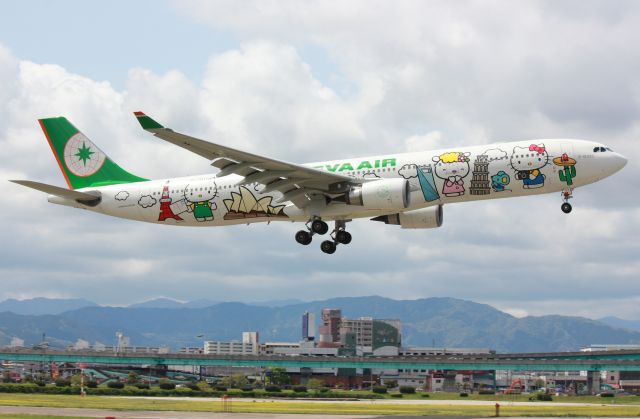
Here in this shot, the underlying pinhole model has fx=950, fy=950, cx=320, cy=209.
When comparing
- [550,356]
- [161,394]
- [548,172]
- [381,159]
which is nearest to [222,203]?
[381,159]

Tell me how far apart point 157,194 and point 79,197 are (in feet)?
16.5

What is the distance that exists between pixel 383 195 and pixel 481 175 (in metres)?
5.16

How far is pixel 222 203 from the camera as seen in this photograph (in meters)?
54.6

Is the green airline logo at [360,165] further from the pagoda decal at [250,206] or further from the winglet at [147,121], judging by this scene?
the winglet at [147,121]

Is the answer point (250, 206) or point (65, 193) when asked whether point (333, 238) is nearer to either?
point (250, 206)

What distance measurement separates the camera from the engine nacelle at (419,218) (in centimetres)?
5516

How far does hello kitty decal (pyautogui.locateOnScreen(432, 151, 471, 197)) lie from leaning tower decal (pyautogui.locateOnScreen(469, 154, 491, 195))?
0.44 m

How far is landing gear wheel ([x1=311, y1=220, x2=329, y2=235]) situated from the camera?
5397 centimetres

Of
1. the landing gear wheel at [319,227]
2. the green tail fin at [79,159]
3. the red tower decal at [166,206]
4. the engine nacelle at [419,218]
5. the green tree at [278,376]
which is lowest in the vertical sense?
the green tree at [278,376]

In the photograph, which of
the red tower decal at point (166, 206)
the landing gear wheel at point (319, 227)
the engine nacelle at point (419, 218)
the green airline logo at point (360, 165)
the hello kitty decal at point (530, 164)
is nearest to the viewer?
the hello kitty decal at point (530, 164)

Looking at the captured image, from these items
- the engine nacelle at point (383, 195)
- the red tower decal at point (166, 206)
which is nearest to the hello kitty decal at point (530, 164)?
the engine nacelle at point (383, 195)

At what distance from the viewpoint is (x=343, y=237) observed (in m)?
55.9

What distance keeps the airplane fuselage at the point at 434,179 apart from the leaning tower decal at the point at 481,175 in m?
0.05

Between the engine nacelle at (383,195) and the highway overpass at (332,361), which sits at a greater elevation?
the engine nacelle at (383,195)
